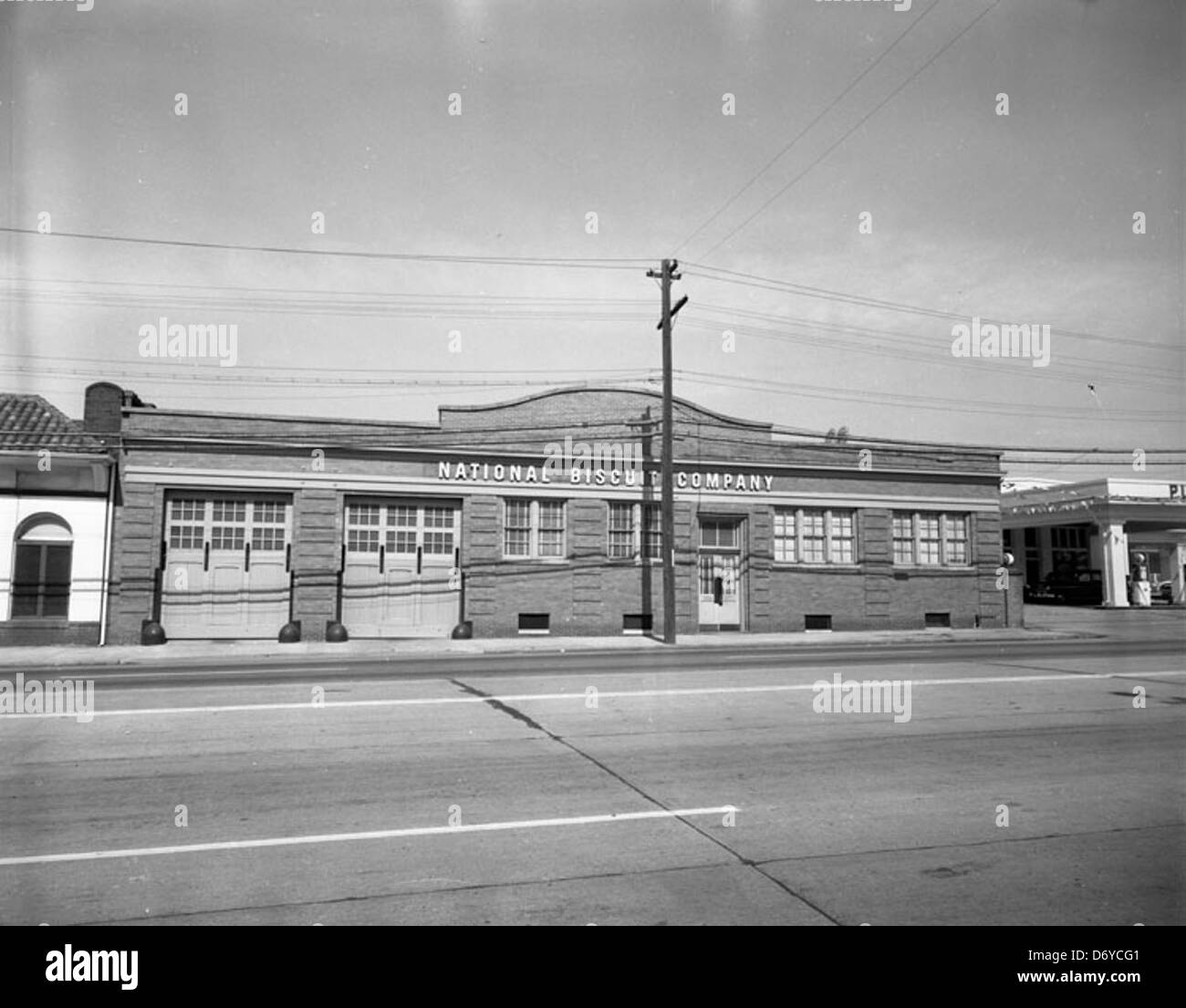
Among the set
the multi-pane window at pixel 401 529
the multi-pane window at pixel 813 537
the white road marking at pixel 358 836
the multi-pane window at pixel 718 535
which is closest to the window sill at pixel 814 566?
the multi-pane window at pixel 813 537

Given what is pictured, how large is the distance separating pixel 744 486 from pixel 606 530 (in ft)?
15.1

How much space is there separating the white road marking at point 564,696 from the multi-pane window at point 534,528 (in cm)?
1374

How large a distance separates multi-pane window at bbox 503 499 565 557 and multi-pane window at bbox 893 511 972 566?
1111cm

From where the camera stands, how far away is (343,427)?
25359 millimetres

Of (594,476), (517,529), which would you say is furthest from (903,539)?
(517,529)

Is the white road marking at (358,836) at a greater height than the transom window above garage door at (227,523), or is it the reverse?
the transom window above garage door at (227,523)

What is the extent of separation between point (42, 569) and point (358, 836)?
2068cm

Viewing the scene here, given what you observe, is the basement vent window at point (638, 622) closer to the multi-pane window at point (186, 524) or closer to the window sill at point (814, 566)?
the window sill at point (814, 566)

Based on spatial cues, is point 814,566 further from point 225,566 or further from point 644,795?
point 644,795

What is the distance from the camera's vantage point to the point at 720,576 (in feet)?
94.3

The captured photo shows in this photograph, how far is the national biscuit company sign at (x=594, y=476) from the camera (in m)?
26.4

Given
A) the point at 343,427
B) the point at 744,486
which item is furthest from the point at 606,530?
the point at 343,427

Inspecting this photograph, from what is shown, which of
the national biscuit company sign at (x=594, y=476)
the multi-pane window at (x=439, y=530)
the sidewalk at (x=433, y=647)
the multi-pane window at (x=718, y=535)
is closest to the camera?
the sidewalk at (x=433, y=647)
